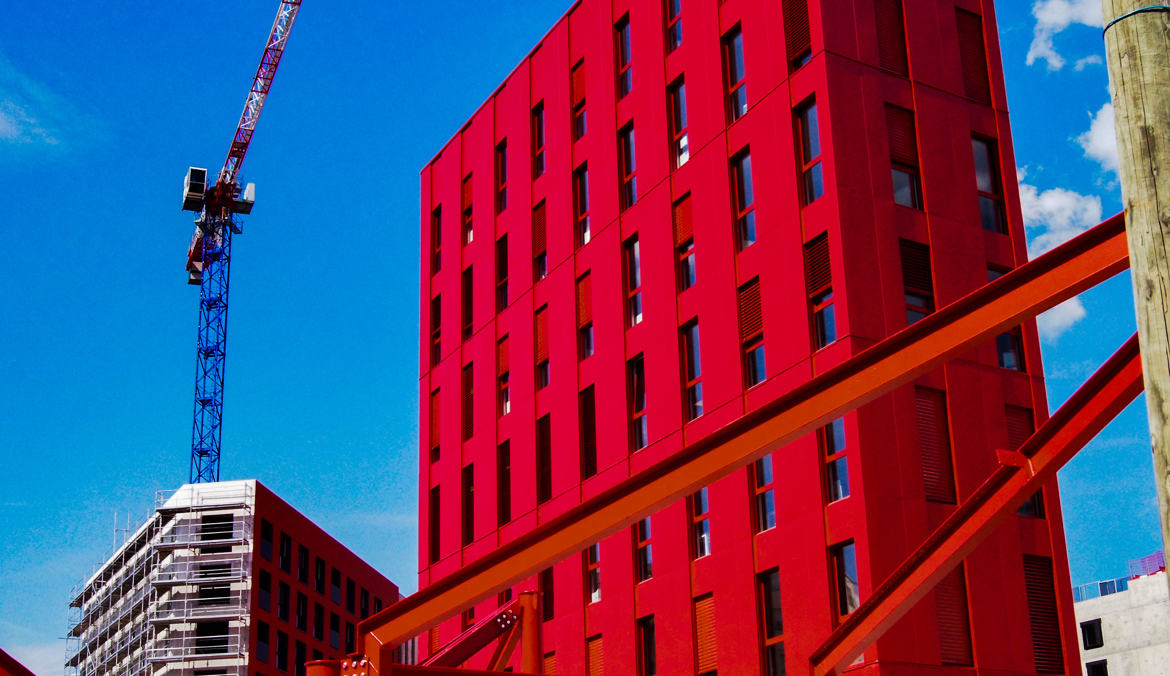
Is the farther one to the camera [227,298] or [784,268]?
[227,298]

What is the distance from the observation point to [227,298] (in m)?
128

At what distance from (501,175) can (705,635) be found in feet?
61.6

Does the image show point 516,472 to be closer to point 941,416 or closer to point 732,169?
point 732,169

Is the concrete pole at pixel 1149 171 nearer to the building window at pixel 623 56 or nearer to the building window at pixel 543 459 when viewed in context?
the building window at pixel 623 56

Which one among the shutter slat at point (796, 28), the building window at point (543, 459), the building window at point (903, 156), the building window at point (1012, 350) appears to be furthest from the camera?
the building window at point (543, 459)

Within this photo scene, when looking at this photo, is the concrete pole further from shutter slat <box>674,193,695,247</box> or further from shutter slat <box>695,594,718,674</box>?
shutter slat <box>674,193,695,247</box>

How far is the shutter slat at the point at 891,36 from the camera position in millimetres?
28875

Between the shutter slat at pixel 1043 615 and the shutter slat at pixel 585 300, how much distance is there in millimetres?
13661

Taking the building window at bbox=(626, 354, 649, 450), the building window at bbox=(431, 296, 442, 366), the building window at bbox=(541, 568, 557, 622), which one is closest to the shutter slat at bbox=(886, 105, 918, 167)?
the building window at bbox=(626, 354, 649, 450)

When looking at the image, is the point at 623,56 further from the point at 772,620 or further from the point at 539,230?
the point at 772,620

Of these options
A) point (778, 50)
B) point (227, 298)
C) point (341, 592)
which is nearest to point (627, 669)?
point (778, 50)

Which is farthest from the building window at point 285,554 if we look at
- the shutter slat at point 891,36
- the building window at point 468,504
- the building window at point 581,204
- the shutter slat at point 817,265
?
the shutter slat at point 891,36

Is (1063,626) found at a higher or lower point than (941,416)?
lower

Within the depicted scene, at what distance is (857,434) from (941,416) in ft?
8.19
